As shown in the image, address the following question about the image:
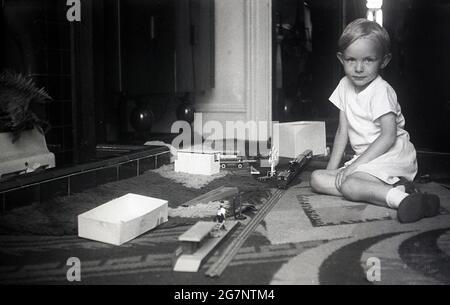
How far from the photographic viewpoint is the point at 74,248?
110 centimetres

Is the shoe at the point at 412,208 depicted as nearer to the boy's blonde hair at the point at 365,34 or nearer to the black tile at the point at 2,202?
the boy's blonde hair at the point at 365,34

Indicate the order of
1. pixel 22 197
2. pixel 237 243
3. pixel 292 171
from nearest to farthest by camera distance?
pixel 237 243 → pixel 22 197 → pixel 292 171

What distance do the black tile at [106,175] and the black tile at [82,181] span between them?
3 cm

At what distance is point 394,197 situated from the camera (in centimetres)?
138


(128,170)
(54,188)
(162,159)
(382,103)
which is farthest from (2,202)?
(382,103)

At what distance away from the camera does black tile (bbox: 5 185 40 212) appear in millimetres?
1379

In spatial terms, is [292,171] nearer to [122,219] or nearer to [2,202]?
[122,219]

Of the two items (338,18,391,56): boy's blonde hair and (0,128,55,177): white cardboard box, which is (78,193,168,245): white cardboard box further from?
(338,18,391,56): boy's blonde hair

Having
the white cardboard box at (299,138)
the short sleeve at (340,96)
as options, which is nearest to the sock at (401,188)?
the short sleeve at (340,96)

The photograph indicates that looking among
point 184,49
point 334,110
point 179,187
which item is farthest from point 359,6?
point 179,187

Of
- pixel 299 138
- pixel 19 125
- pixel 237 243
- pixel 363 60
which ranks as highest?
pixel 363 60

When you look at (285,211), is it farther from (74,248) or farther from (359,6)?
(359,6)

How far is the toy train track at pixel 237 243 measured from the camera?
0.95 metres

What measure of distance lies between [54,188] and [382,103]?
1048 millimetres
